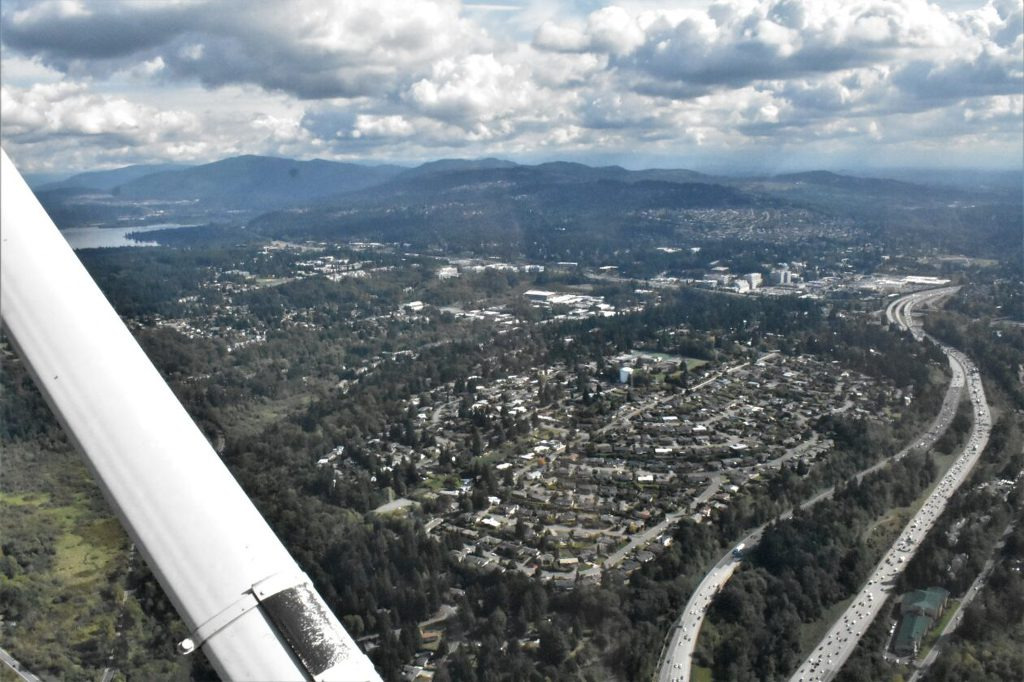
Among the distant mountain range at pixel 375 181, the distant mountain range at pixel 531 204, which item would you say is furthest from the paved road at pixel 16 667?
the distant mountain range at pixel 375 181

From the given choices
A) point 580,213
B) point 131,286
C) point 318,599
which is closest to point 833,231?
point 580,213

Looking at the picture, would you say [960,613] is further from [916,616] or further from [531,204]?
[531,204]

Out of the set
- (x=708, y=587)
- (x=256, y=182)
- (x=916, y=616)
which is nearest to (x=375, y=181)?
(x=256, y=182)

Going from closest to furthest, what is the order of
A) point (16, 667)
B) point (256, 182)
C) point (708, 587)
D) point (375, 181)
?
point (16, 667) < point (708, 587) < point (256, 182) < point (375, 181)

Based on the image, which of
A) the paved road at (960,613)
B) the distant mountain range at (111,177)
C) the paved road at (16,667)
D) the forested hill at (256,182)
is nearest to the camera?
the paved road at (16,667)

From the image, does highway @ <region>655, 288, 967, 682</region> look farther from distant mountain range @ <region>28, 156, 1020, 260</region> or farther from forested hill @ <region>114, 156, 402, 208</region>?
forested hill @ <region>114, 156, 402, 208</region>

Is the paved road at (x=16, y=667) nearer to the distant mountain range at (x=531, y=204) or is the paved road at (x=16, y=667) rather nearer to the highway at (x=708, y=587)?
the highway at (x=708, y=587)

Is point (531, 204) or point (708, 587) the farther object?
point (531, 204)
